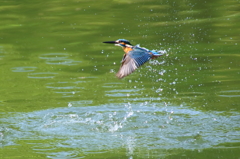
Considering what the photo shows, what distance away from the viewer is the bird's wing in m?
6.50

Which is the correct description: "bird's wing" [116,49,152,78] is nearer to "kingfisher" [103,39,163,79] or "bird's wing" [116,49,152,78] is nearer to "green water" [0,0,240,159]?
"kingfisher" [103,39,163,79]

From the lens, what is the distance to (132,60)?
6680 millimetres

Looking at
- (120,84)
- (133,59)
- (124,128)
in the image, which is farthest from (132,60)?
(120,84)

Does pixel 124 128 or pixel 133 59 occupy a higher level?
pixel 133 59

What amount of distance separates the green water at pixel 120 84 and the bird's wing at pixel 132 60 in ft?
2.72

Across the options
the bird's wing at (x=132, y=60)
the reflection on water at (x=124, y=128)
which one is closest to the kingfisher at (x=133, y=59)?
the bird's wing at (x=132, y=60)

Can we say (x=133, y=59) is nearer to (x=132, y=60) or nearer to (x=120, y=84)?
(x=132, y=60)

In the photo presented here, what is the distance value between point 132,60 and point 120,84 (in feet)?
8.23

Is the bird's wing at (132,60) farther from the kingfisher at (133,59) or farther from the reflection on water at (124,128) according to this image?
the reflection on water at (124,128)

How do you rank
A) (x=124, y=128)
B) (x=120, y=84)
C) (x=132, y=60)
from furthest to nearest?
1. (x=120, y=84)
2. (x=124, y=128)
3. (x=132, y=60)

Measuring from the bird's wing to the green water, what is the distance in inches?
32.6

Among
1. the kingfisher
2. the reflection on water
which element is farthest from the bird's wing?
the reflection on water

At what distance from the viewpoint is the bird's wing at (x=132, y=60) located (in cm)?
650

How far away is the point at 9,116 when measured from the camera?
25.2ft
